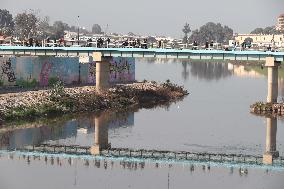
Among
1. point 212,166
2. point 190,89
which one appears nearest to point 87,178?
point 212,166

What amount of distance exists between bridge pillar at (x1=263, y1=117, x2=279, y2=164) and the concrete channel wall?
2634 centimetres

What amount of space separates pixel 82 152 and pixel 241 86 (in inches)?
2811

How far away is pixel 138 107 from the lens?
261 ft

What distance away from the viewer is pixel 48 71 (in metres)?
80.9

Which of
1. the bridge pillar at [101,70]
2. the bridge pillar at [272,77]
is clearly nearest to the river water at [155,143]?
the bridge pillar at [272,77]

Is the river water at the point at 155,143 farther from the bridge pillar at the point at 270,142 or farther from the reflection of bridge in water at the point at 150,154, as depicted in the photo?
the reflection of bridge in water at the point at 150,154

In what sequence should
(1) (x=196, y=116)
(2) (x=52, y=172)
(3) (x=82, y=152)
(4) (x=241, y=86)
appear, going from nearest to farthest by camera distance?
(2) (x=52, y=172), (3) (x=82, y=152), (1) (x=196, y=116), (4) (x=241, y=86)

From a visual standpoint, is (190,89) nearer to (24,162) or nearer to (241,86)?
(241,86)

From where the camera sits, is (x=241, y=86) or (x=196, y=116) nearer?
(x=196, y=116)

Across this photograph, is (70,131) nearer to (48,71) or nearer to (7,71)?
(7,71)

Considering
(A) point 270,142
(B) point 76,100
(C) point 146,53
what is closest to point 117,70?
(C) point 146,53

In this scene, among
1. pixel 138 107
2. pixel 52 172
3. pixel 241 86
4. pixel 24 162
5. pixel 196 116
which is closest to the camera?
pixel 52 172

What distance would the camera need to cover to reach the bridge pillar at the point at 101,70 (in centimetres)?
7700

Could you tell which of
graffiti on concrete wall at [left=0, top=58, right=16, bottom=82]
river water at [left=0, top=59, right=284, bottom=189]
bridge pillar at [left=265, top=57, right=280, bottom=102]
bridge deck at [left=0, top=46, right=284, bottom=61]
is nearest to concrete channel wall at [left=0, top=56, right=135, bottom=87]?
graffiti on concrete wall at [left=0, top=58, right=16, bottom=82]
